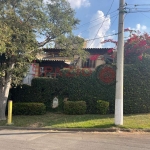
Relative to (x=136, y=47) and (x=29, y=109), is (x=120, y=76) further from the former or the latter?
(x=29, y=109)

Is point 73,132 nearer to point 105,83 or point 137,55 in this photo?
point 105,83

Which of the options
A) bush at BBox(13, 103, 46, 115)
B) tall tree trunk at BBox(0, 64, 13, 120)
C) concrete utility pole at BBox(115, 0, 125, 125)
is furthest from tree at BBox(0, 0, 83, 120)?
concrete utility pole at BBox(115, 0, 125, 125)

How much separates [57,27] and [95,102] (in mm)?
5218

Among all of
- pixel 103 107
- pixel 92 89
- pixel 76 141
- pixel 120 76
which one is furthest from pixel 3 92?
pixel 120 76

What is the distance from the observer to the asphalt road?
6.52 meters

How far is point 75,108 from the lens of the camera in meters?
12.8

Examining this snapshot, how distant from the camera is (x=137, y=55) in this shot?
13188mm

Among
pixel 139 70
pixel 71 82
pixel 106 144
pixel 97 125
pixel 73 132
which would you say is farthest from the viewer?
pixel 71 82

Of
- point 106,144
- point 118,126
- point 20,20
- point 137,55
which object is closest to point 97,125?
point 118,126

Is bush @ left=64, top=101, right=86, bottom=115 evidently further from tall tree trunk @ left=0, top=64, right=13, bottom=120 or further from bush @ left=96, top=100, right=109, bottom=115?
tall tree trunk @ left=0, top=64, right=13, bottom=120

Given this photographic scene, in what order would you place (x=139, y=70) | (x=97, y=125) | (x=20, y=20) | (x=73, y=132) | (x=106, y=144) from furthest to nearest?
(x=139, y=70)
(x=20, y=20)
(x=97, y=125)
(x=73, y=132)
(x=106, y=144)

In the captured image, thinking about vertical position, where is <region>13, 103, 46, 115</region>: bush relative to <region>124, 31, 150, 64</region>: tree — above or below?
below

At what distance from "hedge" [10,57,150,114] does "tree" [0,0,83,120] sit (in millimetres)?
2239

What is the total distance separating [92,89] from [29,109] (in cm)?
427
